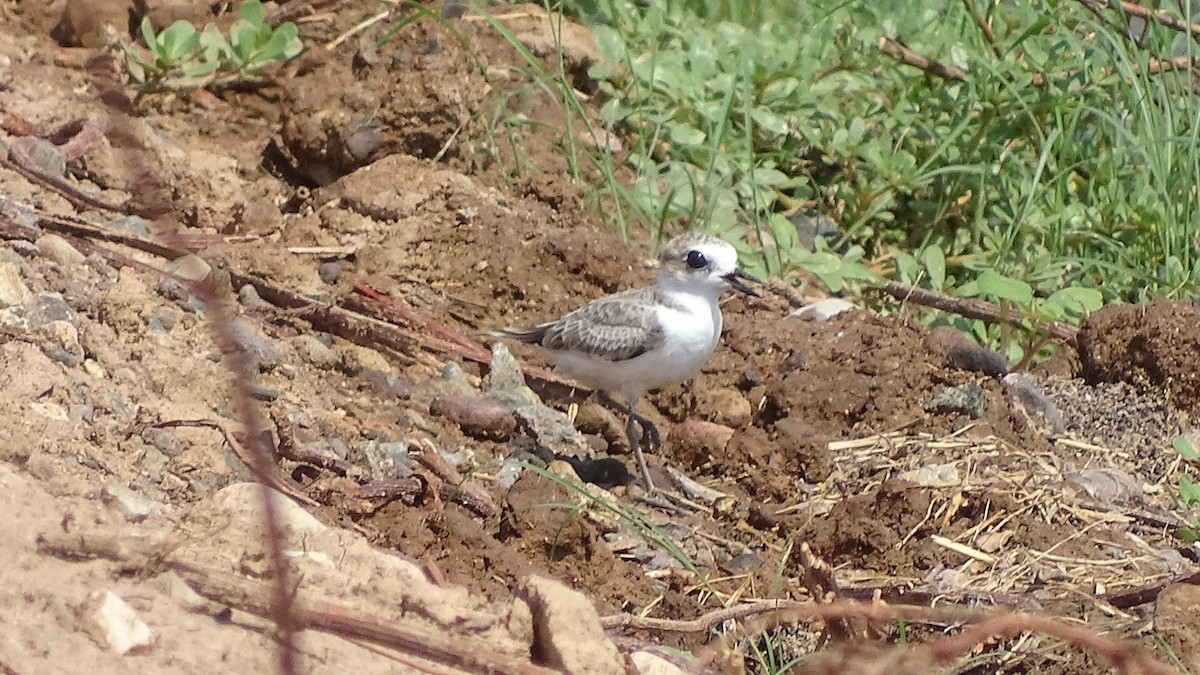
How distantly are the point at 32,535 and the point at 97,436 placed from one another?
102 centimetres

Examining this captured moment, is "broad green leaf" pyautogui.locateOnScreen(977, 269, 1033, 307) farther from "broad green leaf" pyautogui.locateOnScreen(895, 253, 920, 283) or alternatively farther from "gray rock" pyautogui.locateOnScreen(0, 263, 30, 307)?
"gray rock" pyautogui.locateOnScreen(0, 263, 30, 307)

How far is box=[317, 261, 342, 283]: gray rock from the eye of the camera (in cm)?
588

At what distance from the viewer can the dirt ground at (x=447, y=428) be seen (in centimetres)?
287

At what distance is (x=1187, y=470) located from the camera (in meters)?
5.23

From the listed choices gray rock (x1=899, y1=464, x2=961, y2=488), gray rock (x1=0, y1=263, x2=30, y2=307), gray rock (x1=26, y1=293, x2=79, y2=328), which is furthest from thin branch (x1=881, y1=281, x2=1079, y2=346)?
gray rock (x1=0, y1=263, x2=30, y2=307)

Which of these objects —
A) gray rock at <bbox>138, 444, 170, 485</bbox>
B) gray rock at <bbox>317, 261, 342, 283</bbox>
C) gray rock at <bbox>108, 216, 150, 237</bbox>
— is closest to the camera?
gray rock at <bbox>138, 444, 170, 485</bbox>

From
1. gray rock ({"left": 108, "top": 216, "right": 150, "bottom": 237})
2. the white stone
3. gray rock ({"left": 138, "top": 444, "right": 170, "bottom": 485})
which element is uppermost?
the white stone

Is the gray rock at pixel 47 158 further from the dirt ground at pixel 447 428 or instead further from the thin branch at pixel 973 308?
the thin branch at pixel 973 308

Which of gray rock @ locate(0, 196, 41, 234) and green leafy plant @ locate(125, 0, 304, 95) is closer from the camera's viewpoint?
gray rock @ locate(0, 196, 41, 234)

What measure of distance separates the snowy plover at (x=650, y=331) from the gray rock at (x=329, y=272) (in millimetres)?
763

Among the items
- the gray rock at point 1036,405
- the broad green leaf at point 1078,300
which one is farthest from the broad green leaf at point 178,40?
the broad green leaf at point 1078,300

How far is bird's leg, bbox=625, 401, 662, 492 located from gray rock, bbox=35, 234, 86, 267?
1997 millimetres

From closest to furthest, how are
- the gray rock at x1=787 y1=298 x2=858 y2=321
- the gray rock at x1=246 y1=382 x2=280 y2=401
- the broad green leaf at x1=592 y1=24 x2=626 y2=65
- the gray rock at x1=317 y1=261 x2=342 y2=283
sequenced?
1. the gray rock at x1=246 y1=382 x2=280 y2=401
2. the gray rock at x1=317 y1=261 x2=342 y2=283
3. the gray rock at x1=787 y1=298 x2=858 y2=321
4. the broad green leaf at x1=592 y1=24 x2=626 y2=65

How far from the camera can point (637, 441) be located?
5.30 meters
